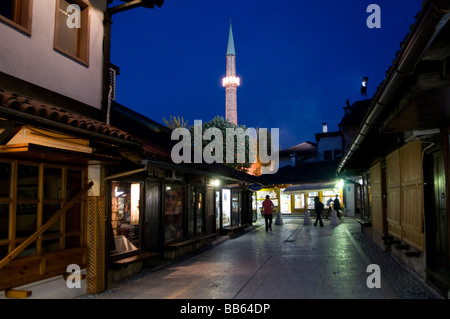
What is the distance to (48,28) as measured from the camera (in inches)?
280

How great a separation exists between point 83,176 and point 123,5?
4575 millimetres

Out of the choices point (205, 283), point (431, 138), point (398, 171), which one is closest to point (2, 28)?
point (205, 283)

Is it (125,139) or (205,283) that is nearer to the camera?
(125,139)

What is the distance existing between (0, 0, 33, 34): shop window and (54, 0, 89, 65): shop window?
0.70 m

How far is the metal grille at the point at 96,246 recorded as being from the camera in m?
7.27

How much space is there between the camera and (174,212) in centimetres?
1196

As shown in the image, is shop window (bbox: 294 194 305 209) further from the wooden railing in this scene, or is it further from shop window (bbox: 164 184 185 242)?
the wooden railing

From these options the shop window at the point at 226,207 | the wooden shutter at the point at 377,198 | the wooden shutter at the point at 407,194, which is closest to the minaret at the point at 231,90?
the shop window at the point at 226,207

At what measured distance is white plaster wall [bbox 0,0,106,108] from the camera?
6266mm

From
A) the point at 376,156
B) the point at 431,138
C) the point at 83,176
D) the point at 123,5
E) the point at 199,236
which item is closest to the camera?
the point at 431,138

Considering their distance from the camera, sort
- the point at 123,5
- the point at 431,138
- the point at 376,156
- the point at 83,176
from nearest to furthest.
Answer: the point at 431,138 → the point at 83,176 → the point at 123,5 → the point at 376,156

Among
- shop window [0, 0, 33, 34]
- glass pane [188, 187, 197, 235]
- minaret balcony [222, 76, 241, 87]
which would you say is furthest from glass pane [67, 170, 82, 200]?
minaret balcony [222, 76, 241, 87]
